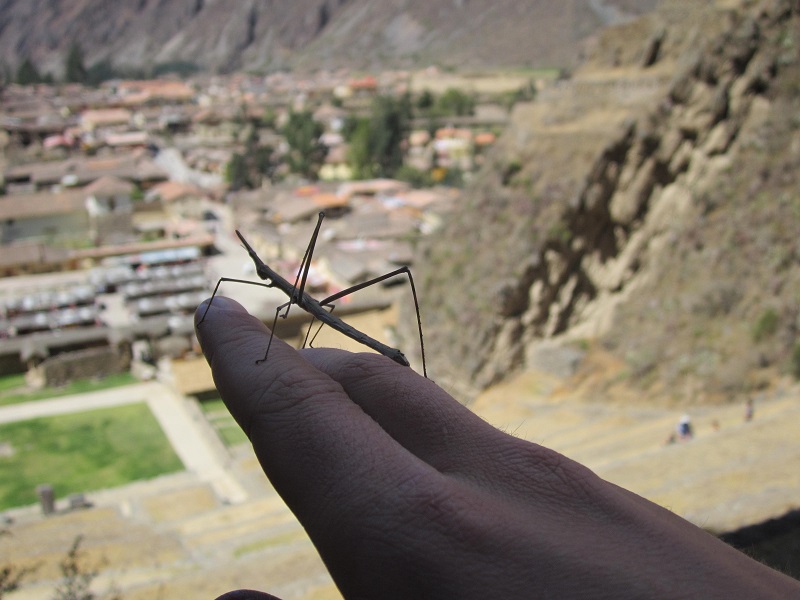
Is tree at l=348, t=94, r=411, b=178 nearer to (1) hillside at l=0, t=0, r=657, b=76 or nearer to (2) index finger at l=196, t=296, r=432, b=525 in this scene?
(2) index finger at l=196, t=296, r=432, b=525

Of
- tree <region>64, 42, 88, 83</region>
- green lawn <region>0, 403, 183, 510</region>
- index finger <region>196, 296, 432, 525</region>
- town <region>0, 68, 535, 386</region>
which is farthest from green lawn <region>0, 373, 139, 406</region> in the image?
tree <region>64, 42, 88, 83</region>

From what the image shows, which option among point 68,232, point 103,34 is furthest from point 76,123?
point 103,34

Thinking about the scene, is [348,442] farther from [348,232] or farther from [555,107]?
[348,232]

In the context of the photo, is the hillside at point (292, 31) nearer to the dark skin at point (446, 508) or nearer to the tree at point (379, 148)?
the tree at point (379, 148)

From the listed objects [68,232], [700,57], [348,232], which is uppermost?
[700,57]

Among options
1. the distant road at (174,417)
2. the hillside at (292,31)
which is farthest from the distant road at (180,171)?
the hillside at (292,31)

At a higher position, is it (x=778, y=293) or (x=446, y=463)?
(x=446, y=463)

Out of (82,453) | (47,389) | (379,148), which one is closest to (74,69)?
(379,148)
